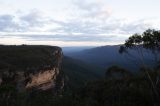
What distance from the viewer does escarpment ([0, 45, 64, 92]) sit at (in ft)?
195

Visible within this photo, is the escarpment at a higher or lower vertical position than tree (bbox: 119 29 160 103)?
lower

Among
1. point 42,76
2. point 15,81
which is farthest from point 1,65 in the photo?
point 42,76

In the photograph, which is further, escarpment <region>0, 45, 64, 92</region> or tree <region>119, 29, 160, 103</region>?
escarpment <region>0, 45, 64, 92</region>

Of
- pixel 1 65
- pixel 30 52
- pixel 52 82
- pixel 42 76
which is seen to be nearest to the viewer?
pixel 1 65

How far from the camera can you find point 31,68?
213 feet

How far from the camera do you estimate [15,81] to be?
5962cm

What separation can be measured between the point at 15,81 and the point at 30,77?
4.21 metres

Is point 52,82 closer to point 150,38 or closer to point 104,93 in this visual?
point 104,93

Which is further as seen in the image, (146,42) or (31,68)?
(31,68)

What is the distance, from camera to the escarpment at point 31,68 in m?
59.4

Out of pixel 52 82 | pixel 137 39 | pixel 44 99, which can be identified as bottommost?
pixel 52 82

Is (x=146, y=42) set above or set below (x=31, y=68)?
above

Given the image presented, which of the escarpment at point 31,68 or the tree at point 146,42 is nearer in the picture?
the tree at point 146,42

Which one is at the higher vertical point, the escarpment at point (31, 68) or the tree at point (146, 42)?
the tree at point (146, 42)
